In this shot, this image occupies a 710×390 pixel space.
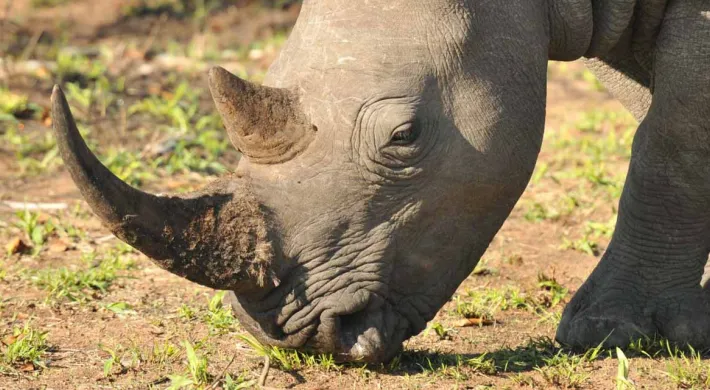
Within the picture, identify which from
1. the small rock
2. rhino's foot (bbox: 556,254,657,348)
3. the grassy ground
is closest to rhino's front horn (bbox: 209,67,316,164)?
the grassy ground

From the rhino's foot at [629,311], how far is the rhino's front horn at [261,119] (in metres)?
1.76

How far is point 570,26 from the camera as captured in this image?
5316 mm

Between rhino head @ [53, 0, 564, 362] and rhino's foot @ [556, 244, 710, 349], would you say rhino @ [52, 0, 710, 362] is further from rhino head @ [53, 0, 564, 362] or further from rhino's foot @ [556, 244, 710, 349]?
rhino's foot @ [556, 244, 710, 349]

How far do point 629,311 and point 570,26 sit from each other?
4.58ft

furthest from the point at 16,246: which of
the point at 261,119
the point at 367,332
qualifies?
the point at 367,332

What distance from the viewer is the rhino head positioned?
4.56 meters

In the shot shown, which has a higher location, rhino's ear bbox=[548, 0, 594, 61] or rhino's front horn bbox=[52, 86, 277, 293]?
rhino's ear bbox=[548, 0, 594, 61]

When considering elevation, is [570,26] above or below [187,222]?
above

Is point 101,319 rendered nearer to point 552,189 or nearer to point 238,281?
point 238,281

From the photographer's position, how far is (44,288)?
6.26 metres

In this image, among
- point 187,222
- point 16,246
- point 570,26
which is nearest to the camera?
point 187,222

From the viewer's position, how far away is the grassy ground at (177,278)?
4.98 m

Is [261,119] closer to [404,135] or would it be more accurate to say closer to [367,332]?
[404,135]

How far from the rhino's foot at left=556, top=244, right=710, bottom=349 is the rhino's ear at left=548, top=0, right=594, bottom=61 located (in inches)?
43.8
